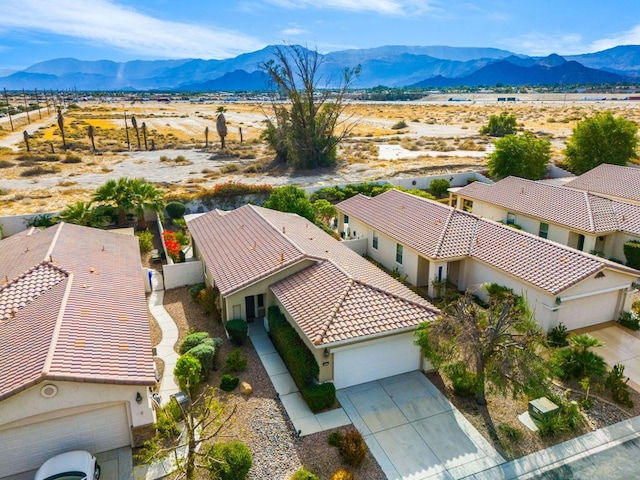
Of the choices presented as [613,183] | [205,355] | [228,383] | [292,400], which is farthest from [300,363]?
[613,183]

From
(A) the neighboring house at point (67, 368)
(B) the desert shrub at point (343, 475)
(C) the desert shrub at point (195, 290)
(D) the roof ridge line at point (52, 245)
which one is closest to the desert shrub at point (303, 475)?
(B) the desert shrub at point (343, 475)

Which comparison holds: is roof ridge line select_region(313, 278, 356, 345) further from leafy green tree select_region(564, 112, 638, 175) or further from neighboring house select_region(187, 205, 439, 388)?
leafy green tree select_region(564, 112, 638, 175)

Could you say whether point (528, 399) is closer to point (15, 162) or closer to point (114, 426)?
point (114, 426)

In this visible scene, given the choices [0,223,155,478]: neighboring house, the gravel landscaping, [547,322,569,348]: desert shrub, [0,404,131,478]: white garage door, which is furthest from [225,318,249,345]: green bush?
[547,322,569,348]: desert shrub

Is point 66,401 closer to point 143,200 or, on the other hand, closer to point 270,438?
point 270,438

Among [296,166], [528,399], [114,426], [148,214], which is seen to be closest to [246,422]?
[114,426]

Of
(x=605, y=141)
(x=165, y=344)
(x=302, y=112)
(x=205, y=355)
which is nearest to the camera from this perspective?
(x=205, y=355)

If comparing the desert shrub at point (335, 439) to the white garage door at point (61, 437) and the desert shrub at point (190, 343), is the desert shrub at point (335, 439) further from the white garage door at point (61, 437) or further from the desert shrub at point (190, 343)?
the desert shrub at point (190, 343)
